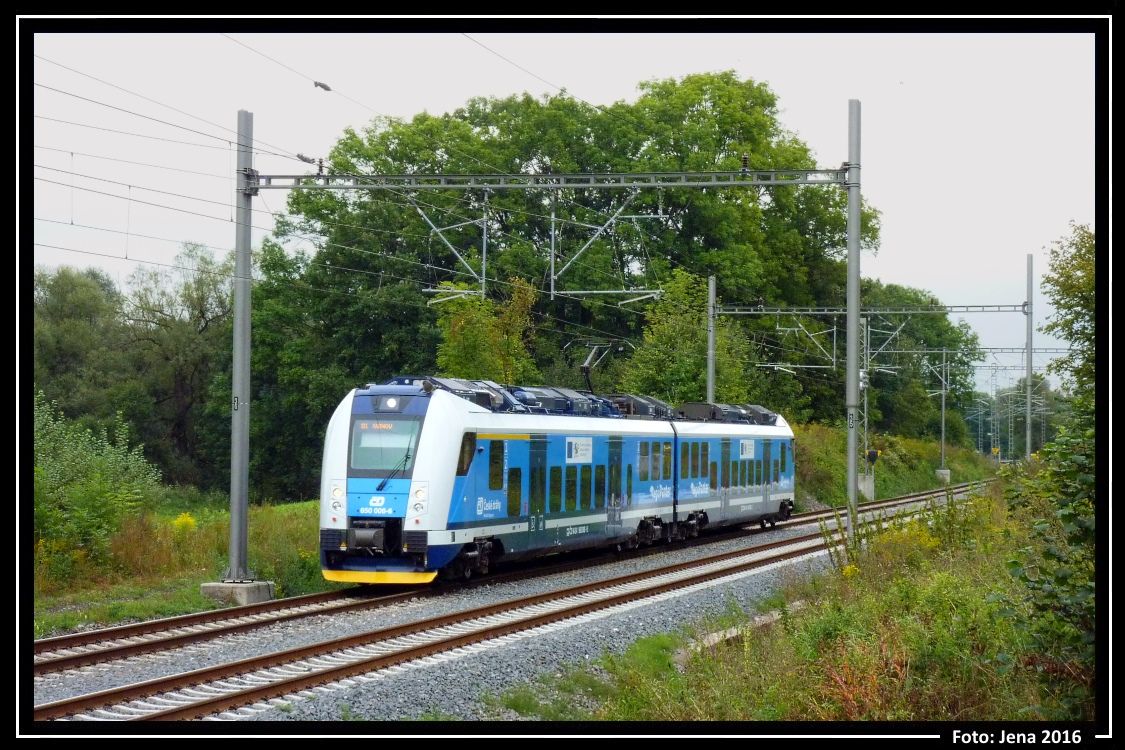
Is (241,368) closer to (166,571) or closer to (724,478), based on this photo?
(166,571)

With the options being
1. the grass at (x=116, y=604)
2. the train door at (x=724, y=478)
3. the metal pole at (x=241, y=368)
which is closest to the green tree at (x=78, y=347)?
the train door at (x=724, y=478)

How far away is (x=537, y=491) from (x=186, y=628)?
6.88 meters

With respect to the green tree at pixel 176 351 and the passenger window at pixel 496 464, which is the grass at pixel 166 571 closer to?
the passenger window at pixel 496 464

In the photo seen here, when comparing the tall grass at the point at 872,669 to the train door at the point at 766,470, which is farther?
the train door at the point at 766,470

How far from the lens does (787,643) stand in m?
11.4

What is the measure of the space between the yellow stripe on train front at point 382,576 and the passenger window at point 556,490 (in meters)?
3.57

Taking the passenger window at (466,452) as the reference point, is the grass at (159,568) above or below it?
below

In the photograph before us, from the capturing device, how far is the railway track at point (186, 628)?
1226 centimetres

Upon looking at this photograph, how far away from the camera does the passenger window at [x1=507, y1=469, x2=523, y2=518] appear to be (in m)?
19.1

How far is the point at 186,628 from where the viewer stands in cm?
1443

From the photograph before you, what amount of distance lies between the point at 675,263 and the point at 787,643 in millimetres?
35360

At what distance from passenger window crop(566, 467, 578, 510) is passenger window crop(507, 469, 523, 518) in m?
1.66
